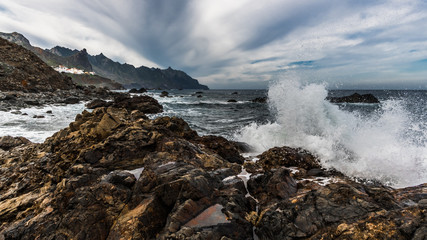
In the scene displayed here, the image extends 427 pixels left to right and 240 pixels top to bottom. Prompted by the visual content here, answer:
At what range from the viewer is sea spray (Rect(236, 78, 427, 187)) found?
6.72 m

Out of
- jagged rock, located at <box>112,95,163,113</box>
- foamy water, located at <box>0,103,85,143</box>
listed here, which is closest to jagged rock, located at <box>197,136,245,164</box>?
foamy water, located at <box>0,103,85,143</box>

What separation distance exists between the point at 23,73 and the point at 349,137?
148ft

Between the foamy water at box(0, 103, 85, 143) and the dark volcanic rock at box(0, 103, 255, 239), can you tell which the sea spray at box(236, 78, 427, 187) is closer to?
the dark volcanic rock at box(0, 103, 255, 239)

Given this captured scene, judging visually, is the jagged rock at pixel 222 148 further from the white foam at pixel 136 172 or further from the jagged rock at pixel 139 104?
the jagged rock at pixel 139 104

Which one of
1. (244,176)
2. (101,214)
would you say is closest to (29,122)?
(101,214)

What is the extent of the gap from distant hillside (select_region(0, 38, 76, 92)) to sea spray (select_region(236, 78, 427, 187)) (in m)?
34.2

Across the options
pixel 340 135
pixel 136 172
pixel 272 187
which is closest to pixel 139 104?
pixel 136 172

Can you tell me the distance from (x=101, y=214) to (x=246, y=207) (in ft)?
8.72

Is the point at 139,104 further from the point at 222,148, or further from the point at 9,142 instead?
the point at 222,148

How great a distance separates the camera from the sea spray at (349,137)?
22.0 feet

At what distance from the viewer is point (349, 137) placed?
939 cm

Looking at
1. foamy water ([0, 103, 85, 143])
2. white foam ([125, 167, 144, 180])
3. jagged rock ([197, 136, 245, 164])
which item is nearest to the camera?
white foam ([125, 167, 144, 180])

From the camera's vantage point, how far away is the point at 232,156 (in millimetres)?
7586

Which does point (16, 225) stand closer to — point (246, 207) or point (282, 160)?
point (246, 207)
